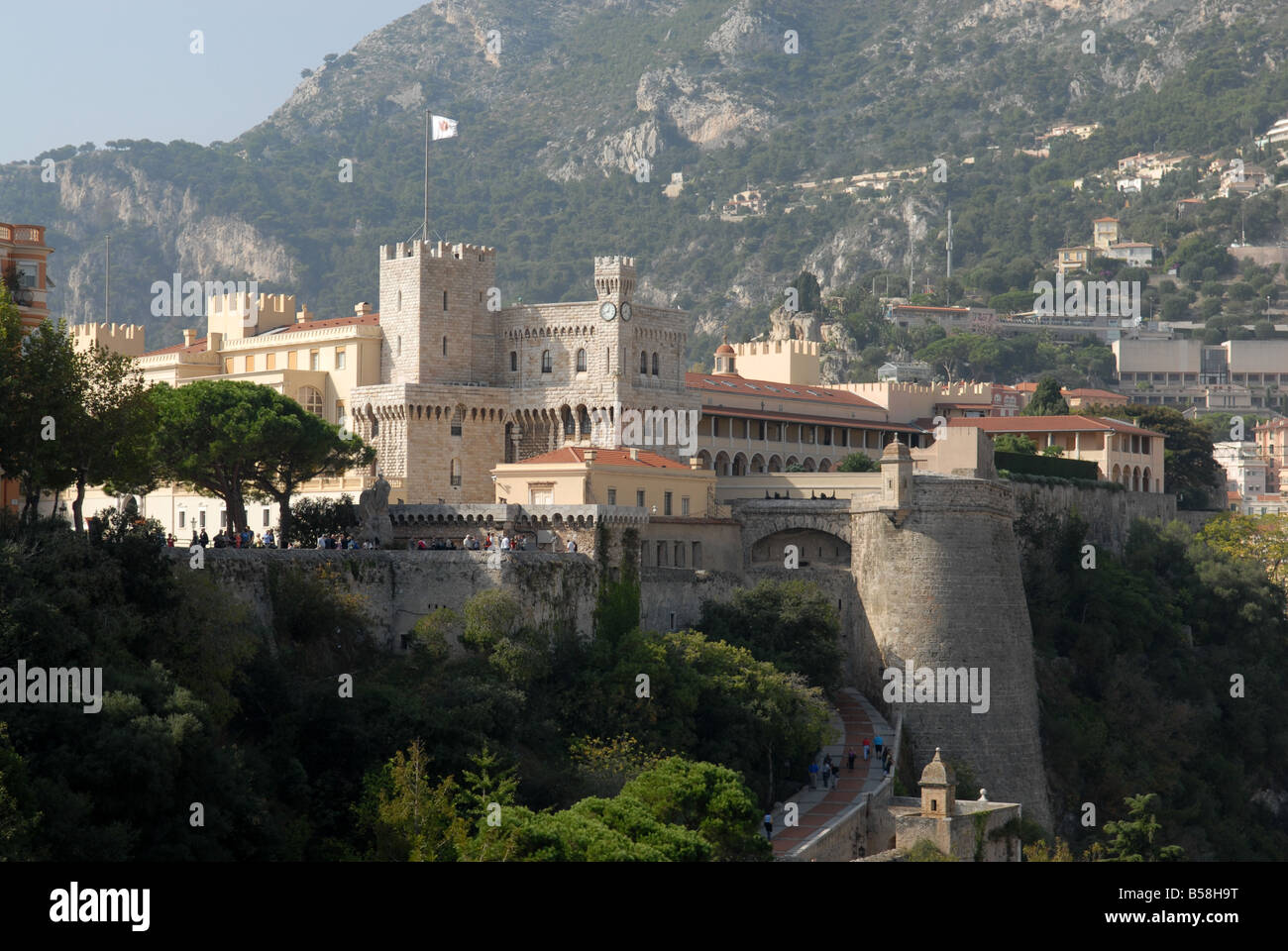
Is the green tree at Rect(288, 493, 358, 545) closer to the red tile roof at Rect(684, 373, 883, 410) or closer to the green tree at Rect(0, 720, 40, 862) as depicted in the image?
the red tile roof at Rect(684, 373, 883, 410)

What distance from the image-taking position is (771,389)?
9206cm

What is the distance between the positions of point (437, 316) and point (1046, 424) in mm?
36471

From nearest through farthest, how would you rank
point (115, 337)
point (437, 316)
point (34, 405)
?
point (34, 405), point (437, 316), point (115, 337)

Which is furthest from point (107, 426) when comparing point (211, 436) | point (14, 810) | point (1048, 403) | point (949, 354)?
point (949, 354)

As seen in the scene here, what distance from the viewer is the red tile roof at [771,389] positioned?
8600cm

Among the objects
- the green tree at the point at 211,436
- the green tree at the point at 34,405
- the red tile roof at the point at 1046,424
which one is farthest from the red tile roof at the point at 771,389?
the green tree at the point at 34,405

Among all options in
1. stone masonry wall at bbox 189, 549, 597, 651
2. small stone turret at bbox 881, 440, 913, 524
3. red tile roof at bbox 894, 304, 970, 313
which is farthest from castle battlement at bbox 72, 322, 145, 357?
red tile roof at bbox 894, 304, 970, 313

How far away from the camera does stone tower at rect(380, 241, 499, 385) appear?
239 feet

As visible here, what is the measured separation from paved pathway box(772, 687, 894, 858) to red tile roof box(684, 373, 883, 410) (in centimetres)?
2015

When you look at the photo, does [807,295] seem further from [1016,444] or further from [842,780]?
[842,780]

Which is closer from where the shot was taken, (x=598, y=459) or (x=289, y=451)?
(x=289, y=451)

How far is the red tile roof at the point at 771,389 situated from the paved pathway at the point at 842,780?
20152mm

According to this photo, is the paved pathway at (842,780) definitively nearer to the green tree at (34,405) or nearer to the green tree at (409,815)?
the green tree at (409,815)
